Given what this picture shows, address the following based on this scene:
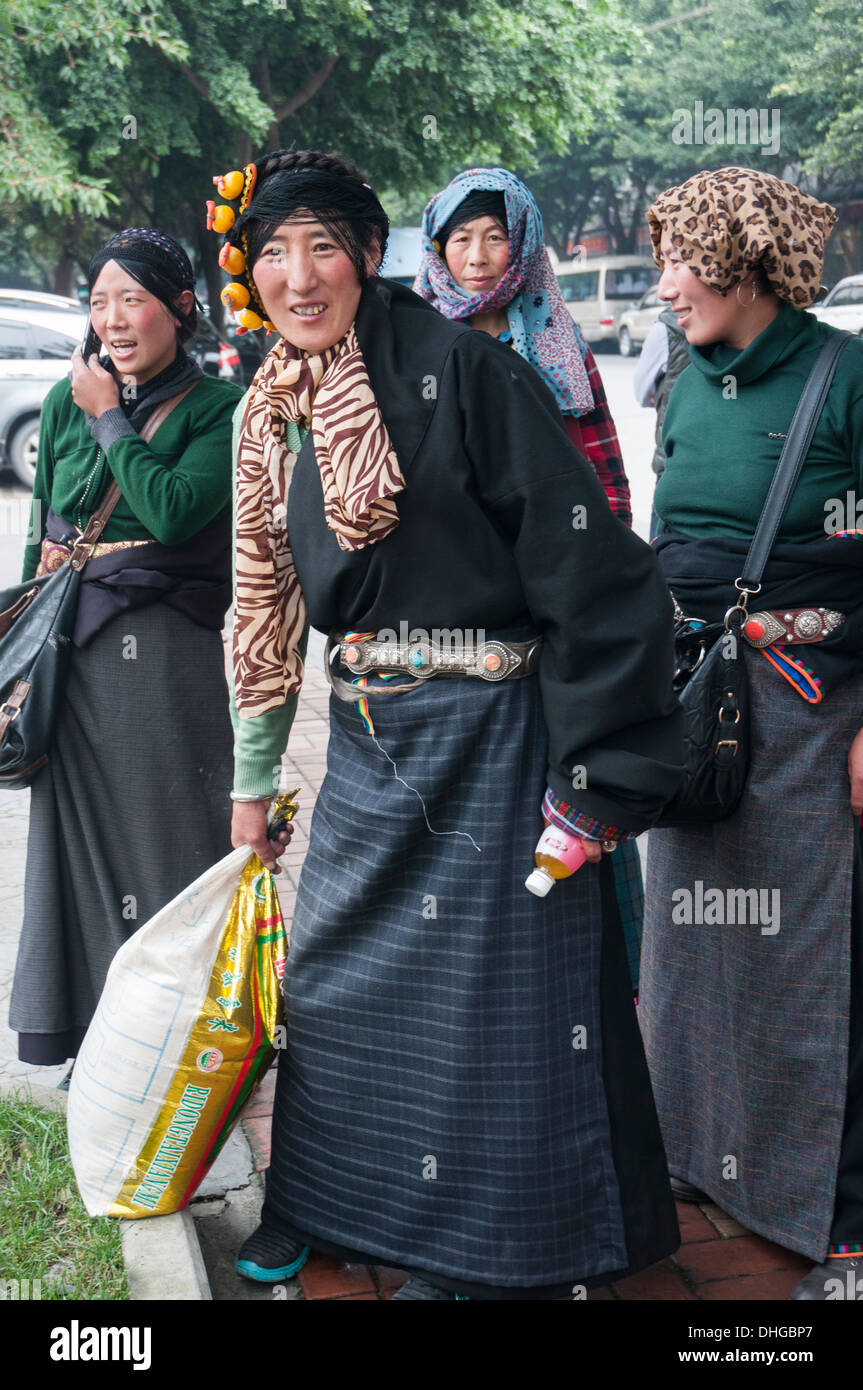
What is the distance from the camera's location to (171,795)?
10.7ft

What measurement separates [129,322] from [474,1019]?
1699mm

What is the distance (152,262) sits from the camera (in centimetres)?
307

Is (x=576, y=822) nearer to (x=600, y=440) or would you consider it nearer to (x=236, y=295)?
(x=236, y=295)

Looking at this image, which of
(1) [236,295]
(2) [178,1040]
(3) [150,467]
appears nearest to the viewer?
(1) [236,295]

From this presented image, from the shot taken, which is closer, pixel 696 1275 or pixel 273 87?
pixel 696 1275

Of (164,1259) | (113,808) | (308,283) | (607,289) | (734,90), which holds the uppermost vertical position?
(734,90)

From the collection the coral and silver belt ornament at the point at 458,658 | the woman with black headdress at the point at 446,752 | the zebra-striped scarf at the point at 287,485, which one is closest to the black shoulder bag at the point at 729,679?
the woman with black headdress at the point at 446,752

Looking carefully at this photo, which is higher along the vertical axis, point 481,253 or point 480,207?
point 480,207

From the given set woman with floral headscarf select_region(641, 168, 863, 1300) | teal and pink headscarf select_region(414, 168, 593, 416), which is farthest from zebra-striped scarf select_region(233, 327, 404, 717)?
teal and pink headscarf select_region(414, 168, 593, 416)

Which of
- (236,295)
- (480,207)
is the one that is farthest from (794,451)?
(480,207)

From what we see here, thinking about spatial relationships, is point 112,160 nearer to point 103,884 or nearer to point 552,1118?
point 103,884

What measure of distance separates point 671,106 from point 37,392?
2660 cm

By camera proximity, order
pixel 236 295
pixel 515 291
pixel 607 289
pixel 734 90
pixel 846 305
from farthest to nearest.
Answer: pixel 607 289 → pixel 734 90 → pixel 846 305 → pixel 515 291 → pixel 236 295

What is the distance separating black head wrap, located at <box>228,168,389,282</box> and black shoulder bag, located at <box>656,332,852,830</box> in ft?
2.68
